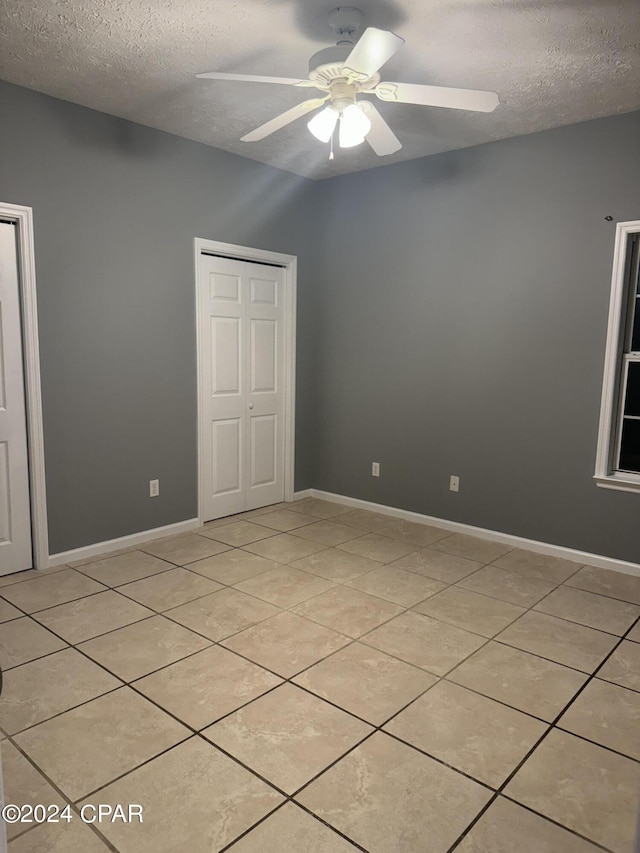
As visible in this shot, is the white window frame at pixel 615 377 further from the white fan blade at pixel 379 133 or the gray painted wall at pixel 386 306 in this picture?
the white fan blade at pixel 379 133

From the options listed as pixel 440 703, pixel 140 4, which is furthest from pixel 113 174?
pixel 440 703

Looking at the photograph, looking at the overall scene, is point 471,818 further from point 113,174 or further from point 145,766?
point 113,174

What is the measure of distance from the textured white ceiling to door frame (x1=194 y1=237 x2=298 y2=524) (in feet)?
2.68

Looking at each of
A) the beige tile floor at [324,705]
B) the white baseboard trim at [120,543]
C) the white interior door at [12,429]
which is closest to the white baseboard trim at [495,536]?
the beige tile floor at [324,705]

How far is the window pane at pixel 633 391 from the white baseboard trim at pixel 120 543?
2.99 metres

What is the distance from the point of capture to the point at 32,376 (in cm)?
338

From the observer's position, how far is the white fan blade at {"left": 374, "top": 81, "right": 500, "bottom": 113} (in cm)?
243

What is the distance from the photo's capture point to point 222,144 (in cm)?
407

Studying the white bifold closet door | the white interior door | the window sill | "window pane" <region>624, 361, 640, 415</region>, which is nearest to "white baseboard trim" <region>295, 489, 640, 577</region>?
the window sill

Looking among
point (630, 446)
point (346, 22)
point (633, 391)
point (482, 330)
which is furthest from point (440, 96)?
point (630, 446)

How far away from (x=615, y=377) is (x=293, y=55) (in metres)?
2.51

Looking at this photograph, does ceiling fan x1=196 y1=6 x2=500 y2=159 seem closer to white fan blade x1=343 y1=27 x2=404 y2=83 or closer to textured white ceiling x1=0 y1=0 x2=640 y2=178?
white fan blade x1=343 y1=27 x2=404 y2=83

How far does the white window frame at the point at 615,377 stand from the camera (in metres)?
3.49

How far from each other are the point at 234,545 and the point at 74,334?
168 cm
